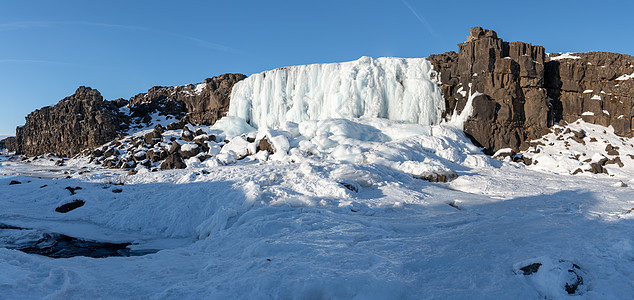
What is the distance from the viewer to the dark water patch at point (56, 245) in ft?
32.6

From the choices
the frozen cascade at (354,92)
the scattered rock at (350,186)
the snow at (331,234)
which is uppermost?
the frozen cascade at (354,92)

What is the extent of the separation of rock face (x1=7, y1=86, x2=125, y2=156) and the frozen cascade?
21.5 metres

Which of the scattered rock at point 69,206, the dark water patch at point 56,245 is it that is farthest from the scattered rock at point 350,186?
the scattered rock at point 69,206

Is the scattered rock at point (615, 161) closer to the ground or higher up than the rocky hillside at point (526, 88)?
closer to the ground

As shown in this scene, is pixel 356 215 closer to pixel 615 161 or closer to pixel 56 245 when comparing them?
pixel 56 245

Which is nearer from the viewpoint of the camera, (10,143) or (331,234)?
(331,234)

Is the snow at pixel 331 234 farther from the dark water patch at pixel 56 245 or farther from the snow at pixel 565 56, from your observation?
the snow at pixel 565 56

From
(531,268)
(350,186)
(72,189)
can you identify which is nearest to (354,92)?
(350,186)

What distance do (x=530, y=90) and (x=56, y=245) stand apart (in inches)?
1154

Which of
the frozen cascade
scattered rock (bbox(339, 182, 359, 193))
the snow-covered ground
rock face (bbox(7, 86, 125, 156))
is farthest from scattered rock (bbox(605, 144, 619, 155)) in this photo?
rock face (bbox(7, 86, 125, 156))

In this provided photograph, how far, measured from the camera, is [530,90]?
25219mm

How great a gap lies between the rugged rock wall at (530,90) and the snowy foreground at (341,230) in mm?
4461

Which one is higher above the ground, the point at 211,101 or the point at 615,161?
the point at 211,101

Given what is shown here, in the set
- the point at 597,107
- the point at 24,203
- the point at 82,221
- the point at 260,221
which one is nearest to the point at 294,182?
the point at 260,221
